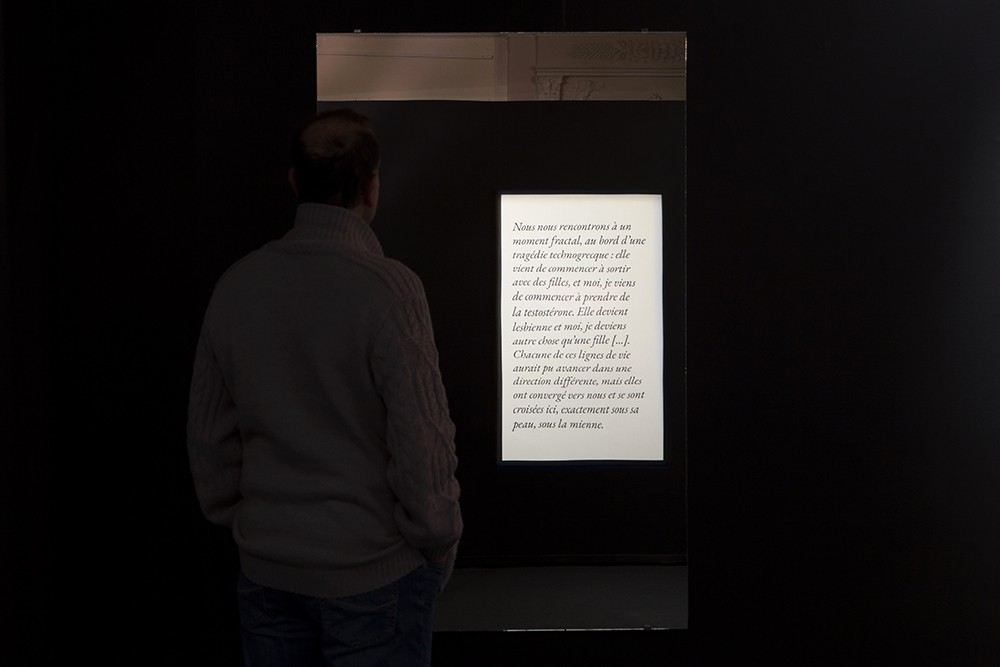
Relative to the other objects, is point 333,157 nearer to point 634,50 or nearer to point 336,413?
point 336,413

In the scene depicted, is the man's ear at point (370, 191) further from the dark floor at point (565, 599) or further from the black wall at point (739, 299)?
the dark floor at point (565, 599)

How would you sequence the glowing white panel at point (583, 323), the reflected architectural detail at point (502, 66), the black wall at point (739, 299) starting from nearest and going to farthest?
the black wall at point (739, 299)
the reflected architectural detail at point (502, 66)
the glowing white panel at point (583, 323)

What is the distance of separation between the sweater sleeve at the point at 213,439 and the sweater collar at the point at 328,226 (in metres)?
0.26

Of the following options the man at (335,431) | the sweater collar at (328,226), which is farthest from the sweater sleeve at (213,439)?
the sweater collar at (328,226)

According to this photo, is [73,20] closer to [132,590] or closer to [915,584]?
[132,590]

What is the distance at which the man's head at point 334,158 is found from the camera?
61.2 inches

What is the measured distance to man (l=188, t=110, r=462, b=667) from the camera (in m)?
1.49

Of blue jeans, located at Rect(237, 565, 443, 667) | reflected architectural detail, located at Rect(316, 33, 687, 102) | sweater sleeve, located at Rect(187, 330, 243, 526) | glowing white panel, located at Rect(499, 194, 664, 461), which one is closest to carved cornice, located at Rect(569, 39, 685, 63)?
reflected architectural detail, located at Rect(316, 33, 687, 102)

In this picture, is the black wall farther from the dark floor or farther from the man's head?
the man's head

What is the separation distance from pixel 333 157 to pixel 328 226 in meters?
0.11

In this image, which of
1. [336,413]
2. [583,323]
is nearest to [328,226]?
[336,413]

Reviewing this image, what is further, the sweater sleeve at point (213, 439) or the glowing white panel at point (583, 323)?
the glowing white panel at point (583, 323)

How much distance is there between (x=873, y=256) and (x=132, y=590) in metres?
2.17

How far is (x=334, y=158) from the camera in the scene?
156 centimetres
